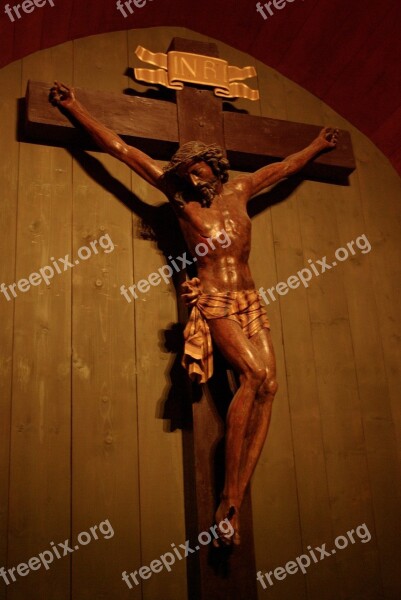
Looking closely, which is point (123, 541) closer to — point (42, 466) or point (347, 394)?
point (42, 466)

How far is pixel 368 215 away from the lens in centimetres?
341

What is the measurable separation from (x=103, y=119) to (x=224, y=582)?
179 cm

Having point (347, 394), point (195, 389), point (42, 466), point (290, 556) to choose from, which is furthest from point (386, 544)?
point (42, 466)

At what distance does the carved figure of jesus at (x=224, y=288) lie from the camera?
2.46m

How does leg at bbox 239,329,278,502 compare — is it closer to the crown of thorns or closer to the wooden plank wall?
the wooden plank wall

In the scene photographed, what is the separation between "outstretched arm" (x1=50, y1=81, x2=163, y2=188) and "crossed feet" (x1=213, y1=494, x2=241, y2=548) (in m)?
1.22

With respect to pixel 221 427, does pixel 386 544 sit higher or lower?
lower

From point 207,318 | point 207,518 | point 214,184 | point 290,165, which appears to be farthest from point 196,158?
point 207,518

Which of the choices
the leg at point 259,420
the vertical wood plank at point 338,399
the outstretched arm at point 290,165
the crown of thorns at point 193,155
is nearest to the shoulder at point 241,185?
the outstretched arm at point 290,165

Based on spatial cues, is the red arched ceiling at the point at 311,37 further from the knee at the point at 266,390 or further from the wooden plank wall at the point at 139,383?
the knee at the point at 266,390

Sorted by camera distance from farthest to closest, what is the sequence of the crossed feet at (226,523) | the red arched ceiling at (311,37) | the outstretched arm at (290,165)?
1. the red arched ceiling at (311,37)
2. the outstretched arm at (290,165)
3. the crossed feet at (226,523)

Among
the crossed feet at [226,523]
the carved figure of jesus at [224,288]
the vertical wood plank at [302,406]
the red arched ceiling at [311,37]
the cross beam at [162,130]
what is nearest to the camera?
the crossed feet at [226,523]

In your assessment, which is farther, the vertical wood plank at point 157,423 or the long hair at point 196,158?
the long hair at point 196,158

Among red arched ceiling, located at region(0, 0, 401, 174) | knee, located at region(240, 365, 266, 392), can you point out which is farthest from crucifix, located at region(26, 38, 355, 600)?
red arched ceiling, located at region(0, 0, 401, 174)
